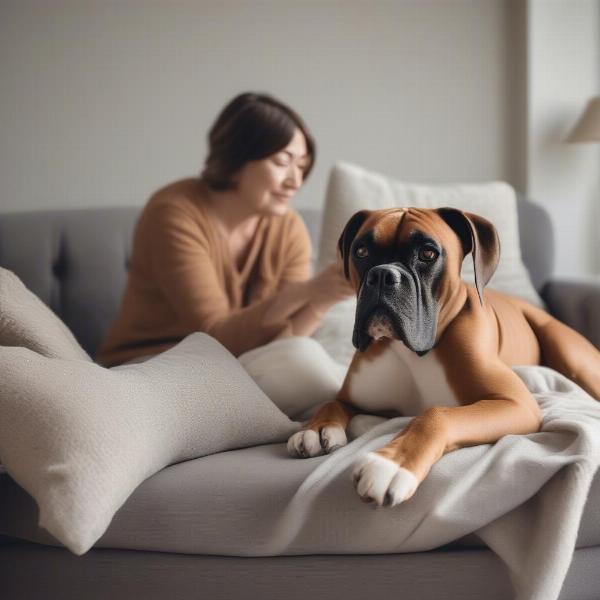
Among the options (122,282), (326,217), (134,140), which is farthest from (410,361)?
(134,140)

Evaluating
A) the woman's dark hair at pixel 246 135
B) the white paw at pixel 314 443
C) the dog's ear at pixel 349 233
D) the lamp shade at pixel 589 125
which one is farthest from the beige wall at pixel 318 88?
the white paw at pixel 314 443

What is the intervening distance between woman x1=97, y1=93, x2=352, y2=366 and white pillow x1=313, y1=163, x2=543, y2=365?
0.35 ft

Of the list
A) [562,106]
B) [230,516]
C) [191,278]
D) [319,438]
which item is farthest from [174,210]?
[562,106]

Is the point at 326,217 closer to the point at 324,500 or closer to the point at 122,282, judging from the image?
the point at 122,282

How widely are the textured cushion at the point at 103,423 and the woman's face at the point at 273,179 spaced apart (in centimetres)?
64

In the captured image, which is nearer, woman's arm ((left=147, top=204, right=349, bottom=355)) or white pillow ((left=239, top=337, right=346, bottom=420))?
white pillow ((left=239, top=337, right=346, bottom=420))

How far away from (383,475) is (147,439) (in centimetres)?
34

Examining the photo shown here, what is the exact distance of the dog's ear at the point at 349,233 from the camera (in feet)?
4.08

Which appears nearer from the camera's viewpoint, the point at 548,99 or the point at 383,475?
the point at 383,475

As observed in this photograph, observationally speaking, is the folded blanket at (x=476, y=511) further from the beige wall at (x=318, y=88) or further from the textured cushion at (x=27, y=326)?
the beige wall at (x=318, y=88)

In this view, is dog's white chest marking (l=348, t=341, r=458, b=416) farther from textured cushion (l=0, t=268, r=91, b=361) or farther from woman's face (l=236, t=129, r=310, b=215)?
woman's face (l=236, t=129, r=310, b=215)

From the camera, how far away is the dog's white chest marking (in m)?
1.26

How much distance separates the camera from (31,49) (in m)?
2.54

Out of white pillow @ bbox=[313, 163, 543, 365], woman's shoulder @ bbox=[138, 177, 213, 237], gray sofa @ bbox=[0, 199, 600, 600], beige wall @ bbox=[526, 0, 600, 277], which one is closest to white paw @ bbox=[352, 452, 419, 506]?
gray sofa @ bbox=[0, 199, 600, 600]
